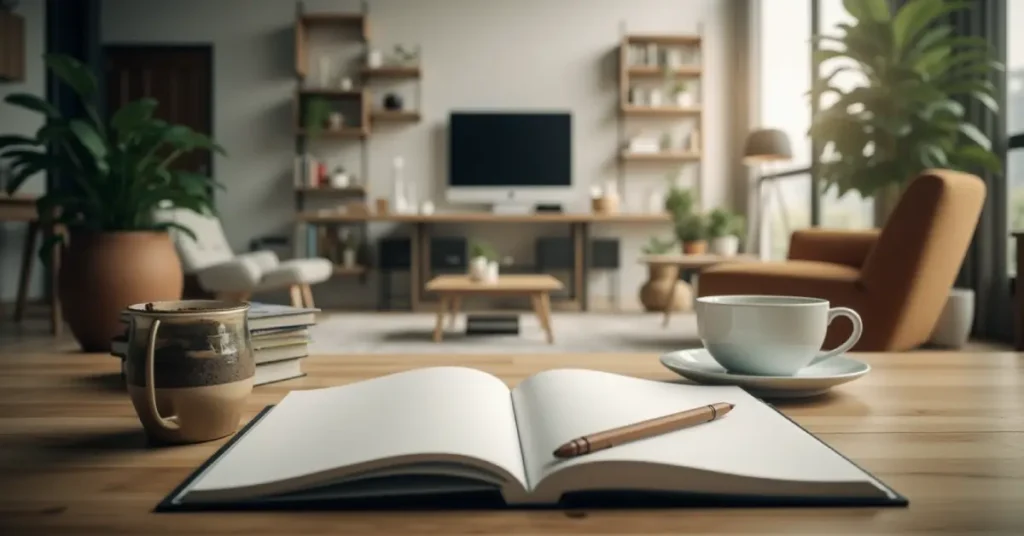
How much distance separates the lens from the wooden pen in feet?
1.40

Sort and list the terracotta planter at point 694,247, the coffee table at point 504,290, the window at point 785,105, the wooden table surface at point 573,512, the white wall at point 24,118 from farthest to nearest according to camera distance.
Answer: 1. the window at point 785,105
2. the white wall at point 24,118
3. the terracotta planter at point 694,247
4. the coffee table at point 504,290
5. the wooden table surface at point 573,512

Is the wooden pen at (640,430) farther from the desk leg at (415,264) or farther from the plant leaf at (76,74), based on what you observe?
the desk leg at (415,264)

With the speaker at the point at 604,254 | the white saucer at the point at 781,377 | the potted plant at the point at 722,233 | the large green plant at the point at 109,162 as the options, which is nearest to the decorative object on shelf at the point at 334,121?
A: the speaker at the point at 604,254

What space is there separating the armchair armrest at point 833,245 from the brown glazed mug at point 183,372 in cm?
313

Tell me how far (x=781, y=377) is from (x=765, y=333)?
39mm

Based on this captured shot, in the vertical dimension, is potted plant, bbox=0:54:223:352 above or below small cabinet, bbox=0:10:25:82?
below

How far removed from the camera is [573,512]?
41 centimetres

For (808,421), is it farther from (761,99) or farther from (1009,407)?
(761,99)

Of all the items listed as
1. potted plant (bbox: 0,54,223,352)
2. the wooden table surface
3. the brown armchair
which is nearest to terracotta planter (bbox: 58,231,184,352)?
potted plant (bbox: 0,54,223,352)

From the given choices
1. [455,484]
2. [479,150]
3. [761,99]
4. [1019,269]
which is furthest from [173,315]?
→ [761,99]

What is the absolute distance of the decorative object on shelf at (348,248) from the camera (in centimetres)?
586

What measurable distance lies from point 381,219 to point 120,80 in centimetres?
237

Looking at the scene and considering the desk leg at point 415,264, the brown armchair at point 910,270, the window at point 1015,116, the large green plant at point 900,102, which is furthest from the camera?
the desk leg at point 415,264

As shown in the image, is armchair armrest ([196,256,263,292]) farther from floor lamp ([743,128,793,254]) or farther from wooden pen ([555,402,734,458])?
wooden pen ([555,402,734,458])
